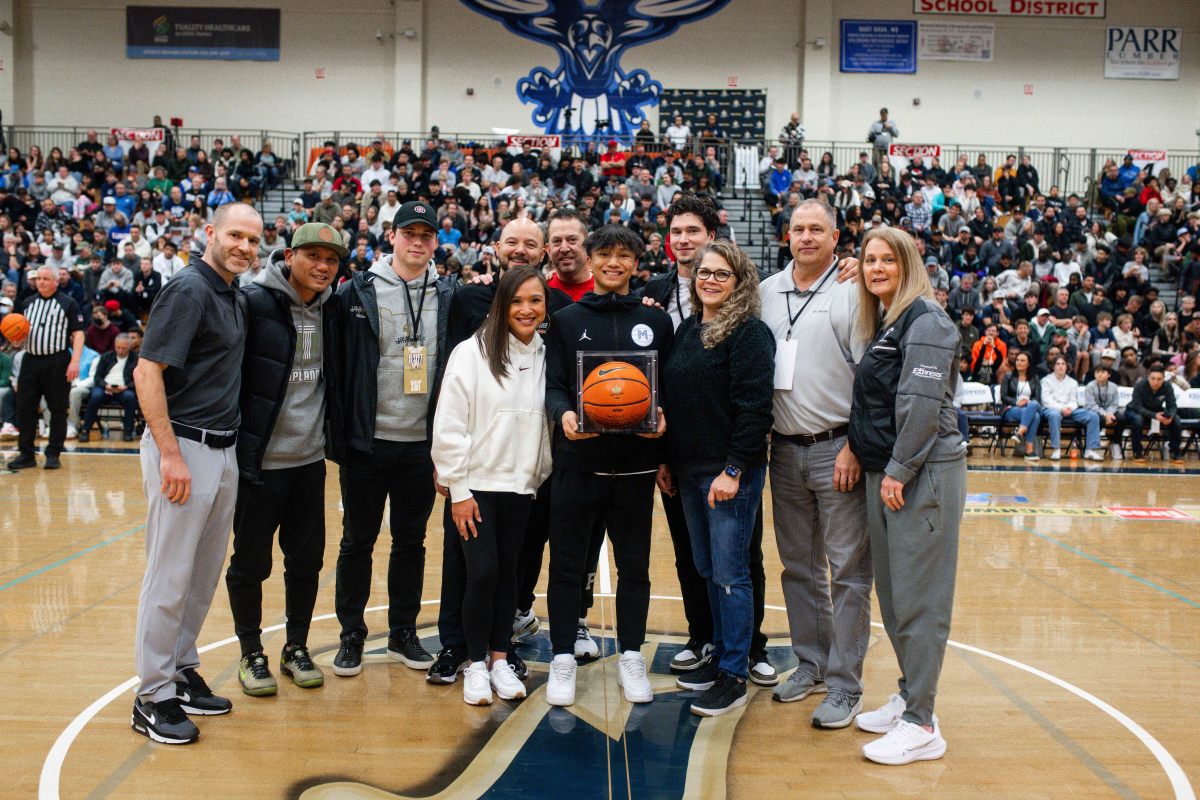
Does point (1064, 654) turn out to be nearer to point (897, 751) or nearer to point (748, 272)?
point (897, 751)

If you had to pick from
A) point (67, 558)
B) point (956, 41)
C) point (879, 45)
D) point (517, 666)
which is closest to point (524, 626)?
point (517, 666)

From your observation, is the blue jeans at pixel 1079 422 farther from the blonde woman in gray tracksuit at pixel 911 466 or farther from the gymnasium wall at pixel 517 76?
the gymnasium wall at pixel 517 76

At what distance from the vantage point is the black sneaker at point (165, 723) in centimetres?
347

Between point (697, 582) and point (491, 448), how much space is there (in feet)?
3.37

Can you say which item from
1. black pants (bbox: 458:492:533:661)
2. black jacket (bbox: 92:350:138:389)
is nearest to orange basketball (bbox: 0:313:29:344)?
black jacket (bbox: 92:350:138:389)

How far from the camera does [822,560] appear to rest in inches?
157

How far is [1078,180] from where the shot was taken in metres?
22.2

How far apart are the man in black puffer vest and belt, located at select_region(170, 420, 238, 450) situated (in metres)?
0.15

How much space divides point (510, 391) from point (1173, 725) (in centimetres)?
263

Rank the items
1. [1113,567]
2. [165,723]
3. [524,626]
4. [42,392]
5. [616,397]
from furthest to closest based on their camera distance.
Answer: [42,392] → [1113,567] → [524,626] → [616,397] → [165,723]

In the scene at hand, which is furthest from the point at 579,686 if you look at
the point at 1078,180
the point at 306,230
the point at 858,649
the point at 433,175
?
the point at 1078,180

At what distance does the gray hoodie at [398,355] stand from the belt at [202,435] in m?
0.63

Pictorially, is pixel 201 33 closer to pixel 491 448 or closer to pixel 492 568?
pixel 491 448

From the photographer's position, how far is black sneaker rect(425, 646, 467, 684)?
408 cm
